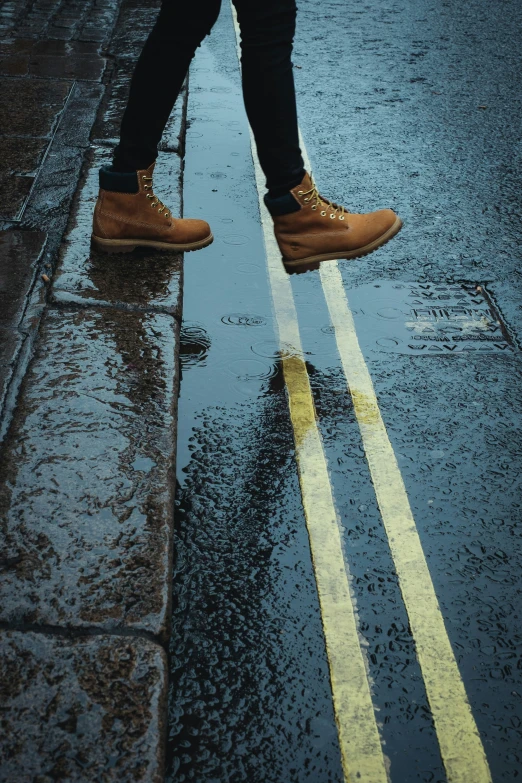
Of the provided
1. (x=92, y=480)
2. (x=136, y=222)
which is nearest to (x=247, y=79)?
(x=136, y=222)

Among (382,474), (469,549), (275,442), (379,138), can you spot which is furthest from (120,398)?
(379,138)

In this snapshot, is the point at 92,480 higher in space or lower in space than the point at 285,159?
lower

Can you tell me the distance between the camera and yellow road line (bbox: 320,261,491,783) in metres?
1.84

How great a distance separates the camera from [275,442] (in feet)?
9.01

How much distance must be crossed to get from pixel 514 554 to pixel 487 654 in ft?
1.20

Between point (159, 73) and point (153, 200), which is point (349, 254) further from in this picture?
point (159, 73)

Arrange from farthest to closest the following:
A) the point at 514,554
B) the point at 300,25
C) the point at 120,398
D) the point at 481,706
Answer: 1. the point at 300,25
2. the point at 120,398
3. the point at 514,554
4. the point at 481,706

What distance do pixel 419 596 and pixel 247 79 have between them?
174 centimetres

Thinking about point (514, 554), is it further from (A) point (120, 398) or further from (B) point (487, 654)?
(A) point (120, 398)

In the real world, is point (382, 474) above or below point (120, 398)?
below

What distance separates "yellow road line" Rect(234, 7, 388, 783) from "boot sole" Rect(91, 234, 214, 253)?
1.45ft

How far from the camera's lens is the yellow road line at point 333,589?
72.2 inches

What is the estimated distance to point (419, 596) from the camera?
2.20 metres

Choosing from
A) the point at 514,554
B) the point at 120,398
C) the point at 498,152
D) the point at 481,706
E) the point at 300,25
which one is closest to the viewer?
the point at 481,706
